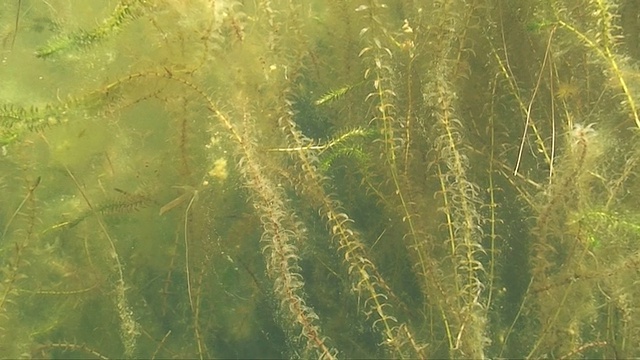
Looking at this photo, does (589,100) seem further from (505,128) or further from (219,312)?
(219,312)

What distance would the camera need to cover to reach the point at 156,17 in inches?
115

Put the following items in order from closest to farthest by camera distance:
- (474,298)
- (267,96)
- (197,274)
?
(474,298) → (267,96) → (197,274)

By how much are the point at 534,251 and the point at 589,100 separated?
0.85 metres

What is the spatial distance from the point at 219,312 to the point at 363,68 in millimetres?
1630

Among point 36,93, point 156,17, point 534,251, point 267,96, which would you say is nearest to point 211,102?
point 267,96

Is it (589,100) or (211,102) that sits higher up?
(589,100)

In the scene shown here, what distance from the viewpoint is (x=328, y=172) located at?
3186 mm

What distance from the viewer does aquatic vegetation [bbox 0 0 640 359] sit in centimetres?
287

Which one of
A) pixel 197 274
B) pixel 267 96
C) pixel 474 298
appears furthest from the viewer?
pixel 197 274

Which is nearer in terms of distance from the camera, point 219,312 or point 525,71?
point 525,71

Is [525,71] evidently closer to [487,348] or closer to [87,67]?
[487,348]

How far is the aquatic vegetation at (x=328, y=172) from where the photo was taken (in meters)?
2.87

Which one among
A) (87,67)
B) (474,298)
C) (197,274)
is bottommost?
(197,274)

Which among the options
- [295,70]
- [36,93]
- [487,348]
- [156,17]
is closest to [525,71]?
[295,70]
